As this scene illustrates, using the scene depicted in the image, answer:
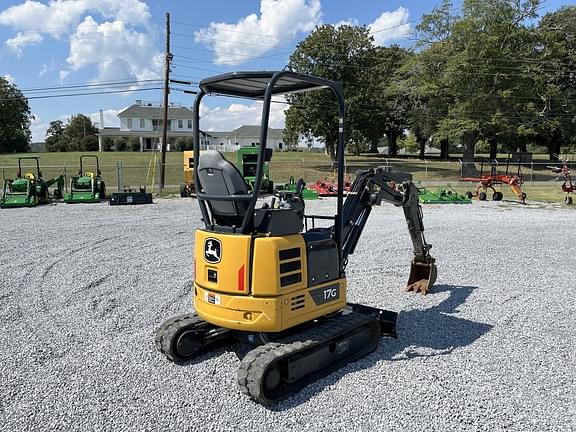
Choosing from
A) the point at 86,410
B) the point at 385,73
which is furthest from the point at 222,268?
the point at 385,73

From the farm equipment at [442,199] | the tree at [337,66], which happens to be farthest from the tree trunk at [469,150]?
the farm equipment at [442,199]

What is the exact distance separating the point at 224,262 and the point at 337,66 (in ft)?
123

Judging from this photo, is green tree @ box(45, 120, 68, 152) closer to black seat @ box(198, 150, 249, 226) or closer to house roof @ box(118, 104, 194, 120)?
house roof @ box(118, 104, 194, 120)

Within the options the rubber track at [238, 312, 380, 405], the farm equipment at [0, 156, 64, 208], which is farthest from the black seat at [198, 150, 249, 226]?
the farm equipment at [0, 156, 64, 208]

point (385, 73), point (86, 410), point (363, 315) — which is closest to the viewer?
point (86, 410)

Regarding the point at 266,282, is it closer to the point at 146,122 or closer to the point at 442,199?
the point at 442,199

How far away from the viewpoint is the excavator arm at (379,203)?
18.7 ft

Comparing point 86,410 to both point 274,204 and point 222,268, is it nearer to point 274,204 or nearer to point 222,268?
point 222,268

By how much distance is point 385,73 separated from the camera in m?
42.9

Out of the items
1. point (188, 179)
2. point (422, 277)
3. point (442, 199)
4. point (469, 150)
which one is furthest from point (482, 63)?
point (422, 277)

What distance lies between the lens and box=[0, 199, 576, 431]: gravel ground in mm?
4000

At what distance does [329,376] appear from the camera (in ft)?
15.4

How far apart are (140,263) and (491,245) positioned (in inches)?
311

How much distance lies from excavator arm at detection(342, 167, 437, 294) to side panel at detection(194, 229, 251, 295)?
141 centimetres
